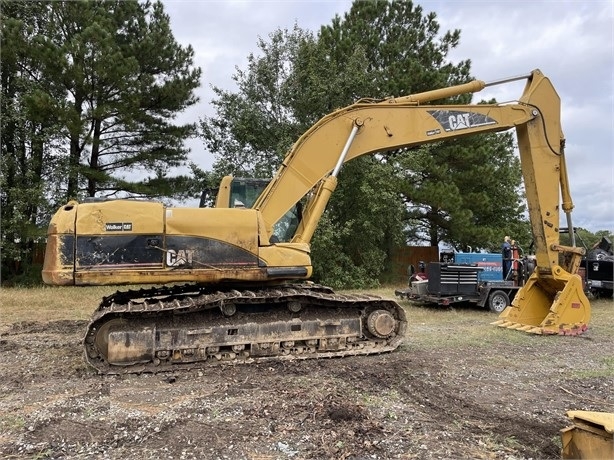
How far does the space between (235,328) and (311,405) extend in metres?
1.98

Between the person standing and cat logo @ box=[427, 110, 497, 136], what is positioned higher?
cat logo @ box=[427, 110, 497, 136]

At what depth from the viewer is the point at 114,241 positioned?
6.21 meters

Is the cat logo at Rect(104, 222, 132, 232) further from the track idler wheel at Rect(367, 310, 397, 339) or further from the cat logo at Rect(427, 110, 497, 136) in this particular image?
the cat logo at Rect(427, 110, 497, 136)

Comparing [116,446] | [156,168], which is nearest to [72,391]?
[116,446]

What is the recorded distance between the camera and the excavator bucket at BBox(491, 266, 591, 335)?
28.8ft

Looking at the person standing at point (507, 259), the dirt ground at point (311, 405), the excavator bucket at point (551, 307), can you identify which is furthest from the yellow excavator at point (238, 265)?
the person standing at point (507, 259)

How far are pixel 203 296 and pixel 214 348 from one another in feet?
2.29

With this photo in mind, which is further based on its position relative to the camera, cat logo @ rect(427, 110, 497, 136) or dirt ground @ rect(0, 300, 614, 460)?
cat logo @ rect(427, 110, 497, 136)

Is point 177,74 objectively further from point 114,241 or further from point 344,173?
point 114,241

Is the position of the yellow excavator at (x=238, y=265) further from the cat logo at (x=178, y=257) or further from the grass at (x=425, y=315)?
the grass at (x=425, y=315)

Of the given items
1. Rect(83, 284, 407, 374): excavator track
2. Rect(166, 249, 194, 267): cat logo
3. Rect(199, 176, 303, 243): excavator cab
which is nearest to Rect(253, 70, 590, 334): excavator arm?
Rect(199, 176, 303, 243): excavator cab

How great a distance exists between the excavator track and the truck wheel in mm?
6524

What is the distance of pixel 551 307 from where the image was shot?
29.3 ft

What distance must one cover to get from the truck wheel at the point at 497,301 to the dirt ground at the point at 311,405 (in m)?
5.29
